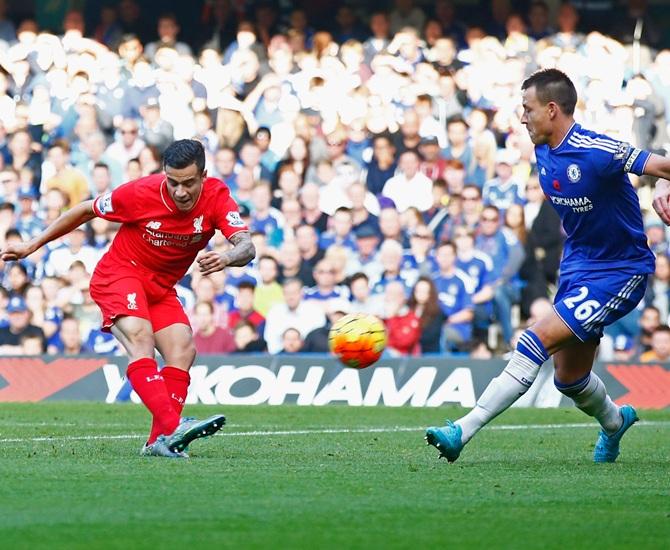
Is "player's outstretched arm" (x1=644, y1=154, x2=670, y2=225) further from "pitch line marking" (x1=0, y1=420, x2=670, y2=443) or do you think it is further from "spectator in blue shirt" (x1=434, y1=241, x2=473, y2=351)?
"spectator in blue shirt" (x1=434, y1=241, x2=473, y2=351)

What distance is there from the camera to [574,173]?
837 centimetres

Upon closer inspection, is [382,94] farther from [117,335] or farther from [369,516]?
[369,516]

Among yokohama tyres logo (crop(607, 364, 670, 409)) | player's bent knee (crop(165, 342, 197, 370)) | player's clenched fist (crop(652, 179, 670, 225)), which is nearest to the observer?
player's clenched fist (crop(652, 179, 670, 225))

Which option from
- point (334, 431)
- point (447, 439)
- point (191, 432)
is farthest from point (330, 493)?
point (334, 431)

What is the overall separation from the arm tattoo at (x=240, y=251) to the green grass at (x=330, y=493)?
3.84ft

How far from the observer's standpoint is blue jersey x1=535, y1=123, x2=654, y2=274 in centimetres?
829

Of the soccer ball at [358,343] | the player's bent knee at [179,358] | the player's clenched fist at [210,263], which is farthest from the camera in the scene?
→ the soccer ball at [358,343]

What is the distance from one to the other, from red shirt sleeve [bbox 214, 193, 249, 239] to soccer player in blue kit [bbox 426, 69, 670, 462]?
182 cm

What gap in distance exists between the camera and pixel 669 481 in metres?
7.64

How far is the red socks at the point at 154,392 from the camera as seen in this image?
8727 millimetres

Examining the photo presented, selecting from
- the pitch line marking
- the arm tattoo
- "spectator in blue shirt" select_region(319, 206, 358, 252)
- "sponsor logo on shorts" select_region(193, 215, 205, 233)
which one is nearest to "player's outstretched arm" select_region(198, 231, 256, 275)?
the arm tattoo

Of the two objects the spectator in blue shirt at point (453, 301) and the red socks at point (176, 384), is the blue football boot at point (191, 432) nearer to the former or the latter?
the red socks at point (176, 384)

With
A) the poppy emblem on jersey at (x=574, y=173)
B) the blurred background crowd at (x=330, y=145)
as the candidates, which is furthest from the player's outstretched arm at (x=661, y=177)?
the blurred background crowd at (x=330, y=145)

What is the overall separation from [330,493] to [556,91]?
297cm
